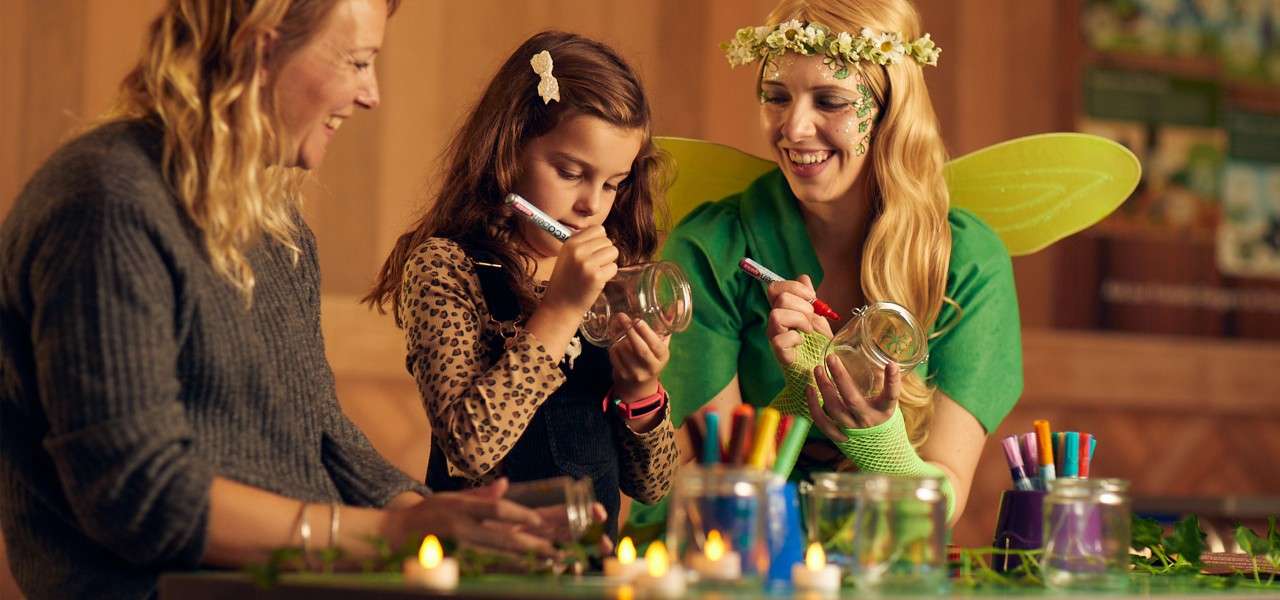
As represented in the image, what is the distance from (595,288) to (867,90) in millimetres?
714

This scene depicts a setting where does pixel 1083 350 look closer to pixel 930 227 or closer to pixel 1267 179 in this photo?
pixel 1267 179

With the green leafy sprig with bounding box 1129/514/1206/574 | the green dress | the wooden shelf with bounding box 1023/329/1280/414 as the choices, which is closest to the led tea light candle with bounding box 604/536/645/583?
the green leafy sprig with bounding box 1129/514/1206/574

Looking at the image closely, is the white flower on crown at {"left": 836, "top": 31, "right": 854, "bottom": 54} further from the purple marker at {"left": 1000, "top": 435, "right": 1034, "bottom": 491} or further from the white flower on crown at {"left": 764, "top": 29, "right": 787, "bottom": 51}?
the purple marker at {"left": 1000, "top": 435, "right": 1034, "bottom": 491}

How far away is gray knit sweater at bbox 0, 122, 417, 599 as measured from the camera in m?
1.32

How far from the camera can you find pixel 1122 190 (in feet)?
8.34

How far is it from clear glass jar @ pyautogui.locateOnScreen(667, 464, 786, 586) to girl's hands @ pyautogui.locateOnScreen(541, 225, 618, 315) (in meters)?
0.56

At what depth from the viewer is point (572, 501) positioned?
132 centimetres

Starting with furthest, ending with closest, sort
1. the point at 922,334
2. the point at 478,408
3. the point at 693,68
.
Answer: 1. the point at 693,68
2. the point at 922,334
3. the point at 478,408

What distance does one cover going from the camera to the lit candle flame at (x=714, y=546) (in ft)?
3.96

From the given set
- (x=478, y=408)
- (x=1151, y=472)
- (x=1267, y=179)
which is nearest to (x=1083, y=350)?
(x=1151, y=472)

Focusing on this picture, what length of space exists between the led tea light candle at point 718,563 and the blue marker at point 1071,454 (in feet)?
1.96

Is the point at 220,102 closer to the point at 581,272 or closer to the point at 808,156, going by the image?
the point at 581,272

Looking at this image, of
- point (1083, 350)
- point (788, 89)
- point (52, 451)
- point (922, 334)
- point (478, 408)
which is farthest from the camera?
point (1083, 350)

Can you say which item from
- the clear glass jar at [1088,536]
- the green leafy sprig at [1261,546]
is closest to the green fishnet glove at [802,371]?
the green leafy sprig at [1261,546]
